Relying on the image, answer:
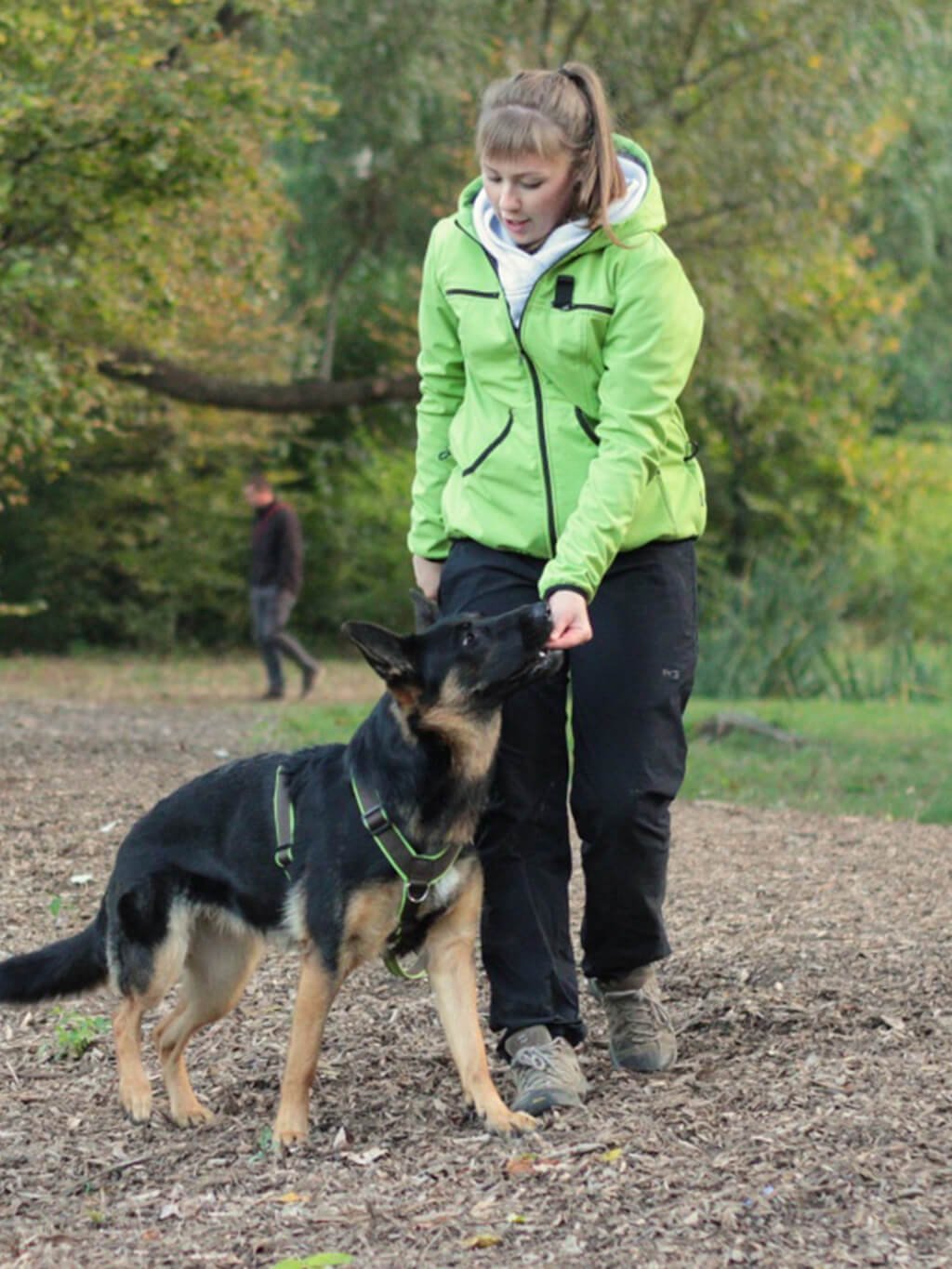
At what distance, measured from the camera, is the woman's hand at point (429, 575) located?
5051 millimetres

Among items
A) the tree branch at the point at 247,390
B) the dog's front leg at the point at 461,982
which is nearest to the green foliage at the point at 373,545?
the tree branch at the point at 247,390

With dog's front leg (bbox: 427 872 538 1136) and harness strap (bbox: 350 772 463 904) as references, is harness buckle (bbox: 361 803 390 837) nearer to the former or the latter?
harness strap (bbox: 350 772 463 904)

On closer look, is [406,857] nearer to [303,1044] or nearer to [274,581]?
[303,1044]

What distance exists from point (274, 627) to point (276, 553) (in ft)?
2.52

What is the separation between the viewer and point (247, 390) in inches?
720

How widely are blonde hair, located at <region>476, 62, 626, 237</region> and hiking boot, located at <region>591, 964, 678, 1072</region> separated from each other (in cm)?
205

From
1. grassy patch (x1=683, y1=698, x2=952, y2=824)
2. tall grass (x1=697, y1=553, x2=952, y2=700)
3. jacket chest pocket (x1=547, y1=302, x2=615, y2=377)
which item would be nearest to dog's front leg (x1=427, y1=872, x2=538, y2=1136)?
jacket chest pocket (x1=547, y1=302, x2=615, y2=377)

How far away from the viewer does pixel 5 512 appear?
2428 centimetres

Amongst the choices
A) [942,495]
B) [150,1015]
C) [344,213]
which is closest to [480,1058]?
[150,1015]

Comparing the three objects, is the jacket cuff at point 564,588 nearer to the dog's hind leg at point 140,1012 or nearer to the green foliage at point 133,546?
the dog's hind leg at point 140,1012

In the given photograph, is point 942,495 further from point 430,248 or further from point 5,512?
point 430,248

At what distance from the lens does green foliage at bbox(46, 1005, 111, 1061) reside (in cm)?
550

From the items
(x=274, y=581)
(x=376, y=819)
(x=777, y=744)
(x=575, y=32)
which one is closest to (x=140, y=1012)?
(x=376, y=819)

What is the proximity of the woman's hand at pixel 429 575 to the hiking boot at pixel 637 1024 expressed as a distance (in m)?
1.19
